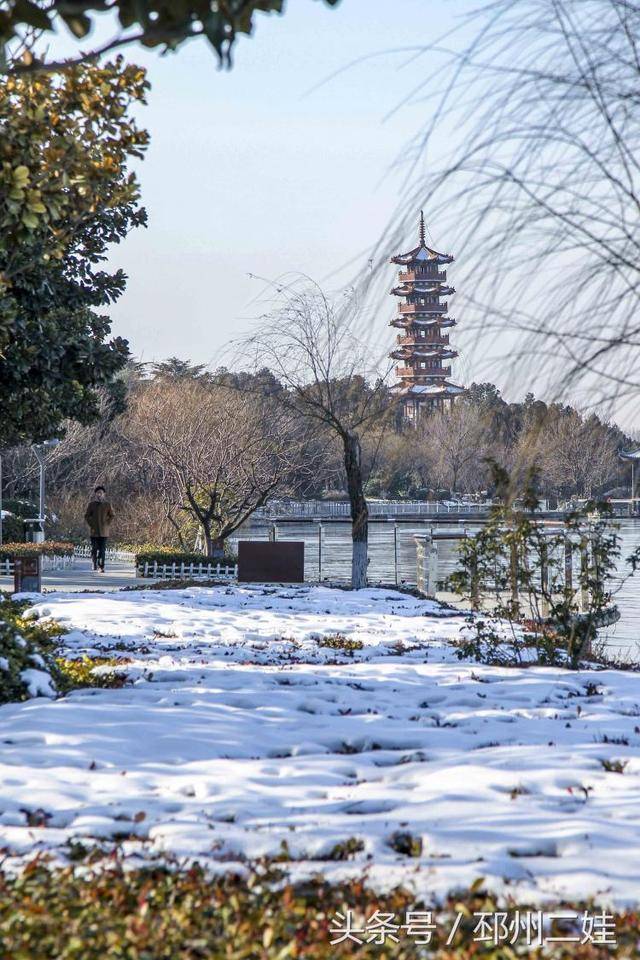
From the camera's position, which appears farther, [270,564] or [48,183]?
[270,564]

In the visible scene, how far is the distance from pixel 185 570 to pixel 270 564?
4.96 metres

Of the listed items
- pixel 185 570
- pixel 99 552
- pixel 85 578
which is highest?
pixel 99 552

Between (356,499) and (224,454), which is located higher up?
(224,454)

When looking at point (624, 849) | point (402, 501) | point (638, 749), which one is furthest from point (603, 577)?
point (402, 501)

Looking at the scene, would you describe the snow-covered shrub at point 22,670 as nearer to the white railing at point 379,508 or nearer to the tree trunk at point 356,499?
the tree trunk at point 356,499

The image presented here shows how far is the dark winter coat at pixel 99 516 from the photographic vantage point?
2022 centimetres

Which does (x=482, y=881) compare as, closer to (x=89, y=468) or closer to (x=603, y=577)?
(x=603, y=577)

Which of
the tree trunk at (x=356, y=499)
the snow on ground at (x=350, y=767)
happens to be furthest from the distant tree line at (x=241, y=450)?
the snow on ground at (x=350, y=767)

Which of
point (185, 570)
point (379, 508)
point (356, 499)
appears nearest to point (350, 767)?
point (356, 499)

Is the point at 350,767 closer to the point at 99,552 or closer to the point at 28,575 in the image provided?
the point at 28,575

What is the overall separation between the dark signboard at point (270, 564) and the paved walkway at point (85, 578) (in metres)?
2.33

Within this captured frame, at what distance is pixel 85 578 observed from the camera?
2109 cm

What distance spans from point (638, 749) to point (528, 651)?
13.5 ft

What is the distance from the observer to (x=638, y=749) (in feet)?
15.0
